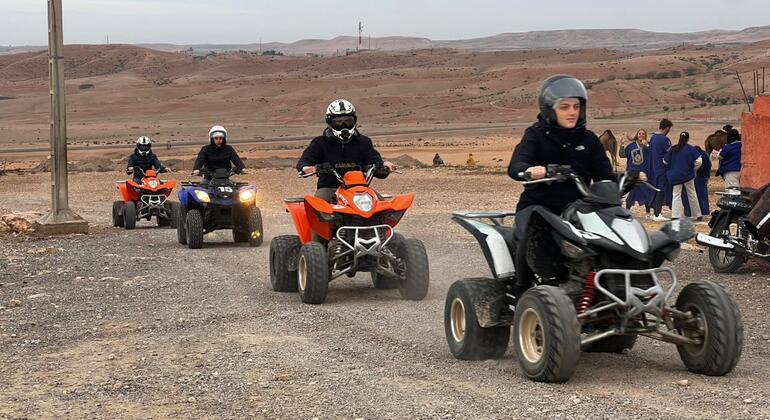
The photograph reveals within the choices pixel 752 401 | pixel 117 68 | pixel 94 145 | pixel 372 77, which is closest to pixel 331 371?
pixel 752 401

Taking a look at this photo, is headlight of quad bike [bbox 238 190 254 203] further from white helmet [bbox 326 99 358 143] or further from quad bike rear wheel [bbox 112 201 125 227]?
white helmet [bbox 326 99 358 143]

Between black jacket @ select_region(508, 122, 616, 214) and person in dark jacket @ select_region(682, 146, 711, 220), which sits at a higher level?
black jacket @ select_region(508, 122, 616, 214)

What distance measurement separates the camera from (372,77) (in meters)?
117

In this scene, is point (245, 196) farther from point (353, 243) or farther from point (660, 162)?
point (660, 162)

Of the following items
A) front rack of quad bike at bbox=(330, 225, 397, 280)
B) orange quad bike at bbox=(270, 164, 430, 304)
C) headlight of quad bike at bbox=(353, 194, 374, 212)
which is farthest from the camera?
headlight of quad bike at bbox=(353, 194, 374, 212)

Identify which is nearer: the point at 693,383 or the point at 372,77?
the point at 693,383

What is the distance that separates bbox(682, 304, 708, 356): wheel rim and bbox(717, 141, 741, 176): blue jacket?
13164mm

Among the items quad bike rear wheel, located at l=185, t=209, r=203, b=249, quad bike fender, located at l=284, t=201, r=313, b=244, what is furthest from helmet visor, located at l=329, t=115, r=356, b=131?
quad bike rear wheel, located at l=185, t=209, r=203, b=249

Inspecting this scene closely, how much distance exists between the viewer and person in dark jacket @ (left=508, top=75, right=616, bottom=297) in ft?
26.9

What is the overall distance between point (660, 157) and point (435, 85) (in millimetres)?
83272

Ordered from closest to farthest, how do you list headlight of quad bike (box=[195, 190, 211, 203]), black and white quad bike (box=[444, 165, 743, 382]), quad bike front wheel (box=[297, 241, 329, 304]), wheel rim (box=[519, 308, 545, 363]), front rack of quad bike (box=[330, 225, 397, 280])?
1. black and white quad bike (box=[444, 165, 743, 382])
2. wheel rim (box=[519, 308, 545, 363])
3. quad bike front wheel (box=[297, 241, 329, 304])
4. front rack of quad bike (box=[330, 225, 397, 280])
5. headlight of quad bike (box=[195, 190, 211, 203])

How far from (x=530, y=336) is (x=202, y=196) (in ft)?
35.0

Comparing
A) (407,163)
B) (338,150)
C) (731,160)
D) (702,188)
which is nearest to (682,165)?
(731,160)

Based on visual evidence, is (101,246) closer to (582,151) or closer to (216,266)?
(216,266)
